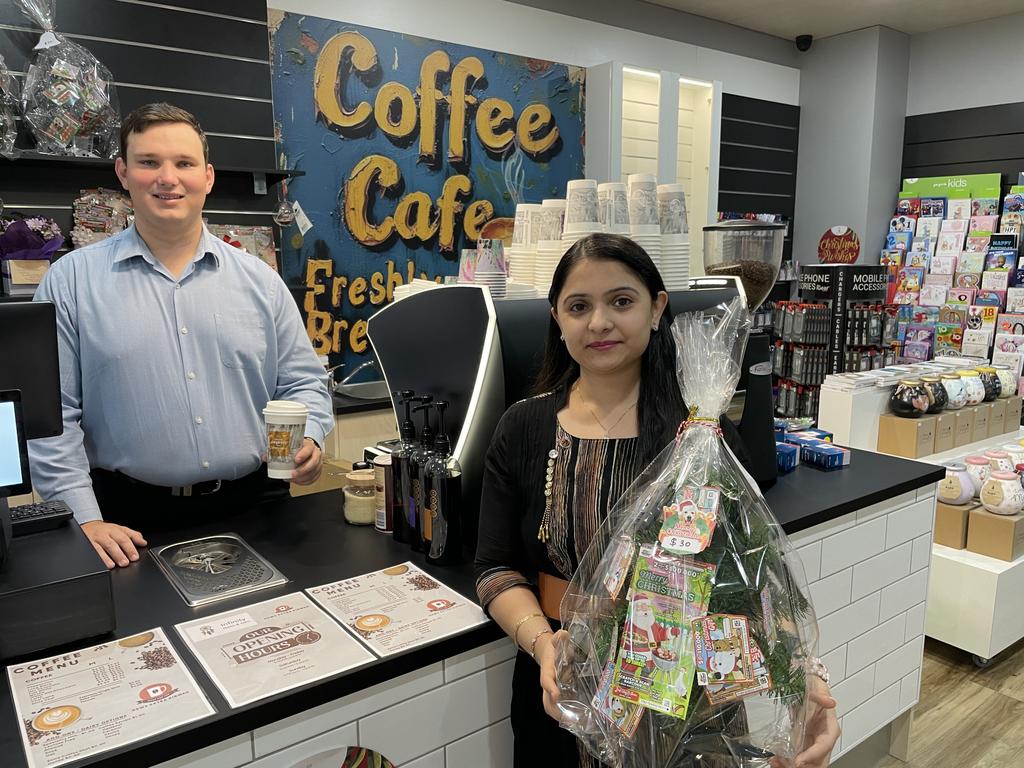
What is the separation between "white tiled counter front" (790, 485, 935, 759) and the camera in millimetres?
2066

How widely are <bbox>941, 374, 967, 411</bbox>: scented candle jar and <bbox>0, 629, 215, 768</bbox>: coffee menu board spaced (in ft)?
11.9

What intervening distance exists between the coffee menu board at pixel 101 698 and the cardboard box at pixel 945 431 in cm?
356

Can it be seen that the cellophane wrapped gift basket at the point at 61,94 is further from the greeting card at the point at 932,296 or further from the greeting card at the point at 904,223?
the greeting card at the point at 932,296

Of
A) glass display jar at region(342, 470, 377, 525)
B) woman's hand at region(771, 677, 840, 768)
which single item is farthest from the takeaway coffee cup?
woman's hand at region(771, 677, 840, 768)

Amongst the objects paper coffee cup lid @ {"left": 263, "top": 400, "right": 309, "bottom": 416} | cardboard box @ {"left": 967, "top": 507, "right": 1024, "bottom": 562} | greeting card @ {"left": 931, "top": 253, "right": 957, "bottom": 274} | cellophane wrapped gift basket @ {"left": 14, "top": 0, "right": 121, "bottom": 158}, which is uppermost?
cellophane wrapped gift basket @ {"left": 14, "top": 0, "right": 121, "bottom": 158}

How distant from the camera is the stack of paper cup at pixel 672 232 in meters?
2.12

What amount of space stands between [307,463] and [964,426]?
3.40m

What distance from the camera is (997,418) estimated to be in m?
4.05

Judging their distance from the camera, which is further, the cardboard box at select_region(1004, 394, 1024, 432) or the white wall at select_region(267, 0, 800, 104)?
the white wall at select_region(267, 0, 800, 104)

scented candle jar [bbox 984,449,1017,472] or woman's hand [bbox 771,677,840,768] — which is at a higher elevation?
woman's hand [bbox 771,677,840,768]

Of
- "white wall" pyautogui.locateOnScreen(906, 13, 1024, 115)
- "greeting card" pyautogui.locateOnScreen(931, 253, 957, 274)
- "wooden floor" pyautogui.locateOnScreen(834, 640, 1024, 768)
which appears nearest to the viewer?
"wooden floor" pyautogui.locateOnScreen(834, 640, 1024, 768)

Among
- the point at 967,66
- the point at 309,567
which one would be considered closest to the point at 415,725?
the point at 309,567

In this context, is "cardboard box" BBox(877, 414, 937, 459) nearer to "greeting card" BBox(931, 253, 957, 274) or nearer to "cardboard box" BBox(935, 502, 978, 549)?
"cardboard box" BBox(935, 502, 978, 549)

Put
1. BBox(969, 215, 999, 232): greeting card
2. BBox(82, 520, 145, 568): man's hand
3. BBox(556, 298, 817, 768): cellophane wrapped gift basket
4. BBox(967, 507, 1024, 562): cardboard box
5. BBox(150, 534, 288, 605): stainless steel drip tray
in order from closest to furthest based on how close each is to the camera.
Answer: BBox(556, 298, 817, 768): cellophane wrapped gift basket → BBox(150, 534, 288, 605): stainless steel drip tray → BBox(82, 520, 145, 568): man's hand → BBox(967, 507, 1024, 562): cardboard box → BBox(969, 215, 999, 232): greeting card
